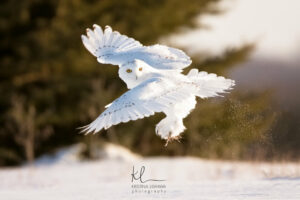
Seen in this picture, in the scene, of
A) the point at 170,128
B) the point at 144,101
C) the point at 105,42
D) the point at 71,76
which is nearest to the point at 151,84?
the point at 144,101

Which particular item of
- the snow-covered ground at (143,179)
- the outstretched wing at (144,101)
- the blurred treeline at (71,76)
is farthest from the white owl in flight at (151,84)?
the blurred treeline at (71,76)

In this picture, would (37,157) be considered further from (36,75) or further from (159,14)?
(159,14)

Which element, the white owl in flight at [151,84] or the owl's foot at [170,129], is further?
the owl's foot at [170,129]

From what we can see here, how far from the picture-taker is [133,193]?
427cm

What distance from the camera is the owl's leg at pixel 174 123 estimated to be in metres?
3.64

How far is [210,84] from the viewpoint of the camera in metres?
4.08

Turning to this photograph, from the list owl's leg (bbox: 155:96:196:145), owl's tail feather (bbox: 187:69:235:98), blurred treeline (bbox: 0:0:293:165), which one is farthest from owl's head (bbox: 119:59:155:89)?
blurred treeline (bbox: 0:0:293:165)

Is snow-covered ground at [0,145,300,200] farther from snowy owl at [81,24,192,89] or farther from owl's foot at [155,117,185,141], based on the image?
snowy owl at [81,24,192,89]

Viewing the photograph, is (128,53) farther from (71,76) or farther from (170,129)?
(71,76)

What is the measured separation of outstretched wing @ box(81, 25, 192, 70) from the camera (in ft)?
12.6

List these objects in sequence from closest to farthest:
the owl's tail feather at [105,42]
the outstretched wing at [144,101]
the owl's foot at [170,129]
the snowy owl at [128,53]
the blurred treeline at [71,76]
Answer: the outstretched wing at [144,101]
the owl's foot at [170,129]
the snowy owl at [128,53]
the owl's tail feather at [105,42]
the blurred treeline at [71,76]

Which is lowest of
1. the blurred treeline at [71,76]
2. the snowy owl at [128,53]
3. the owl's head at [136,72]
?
the owl's head at [136,72]

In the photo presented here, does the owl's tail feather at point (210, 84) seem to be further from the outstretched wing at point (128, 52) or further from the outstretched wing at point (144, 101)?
the outstretched wing at point (144, 101)

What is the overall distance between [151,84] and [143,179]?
3.25 metres
